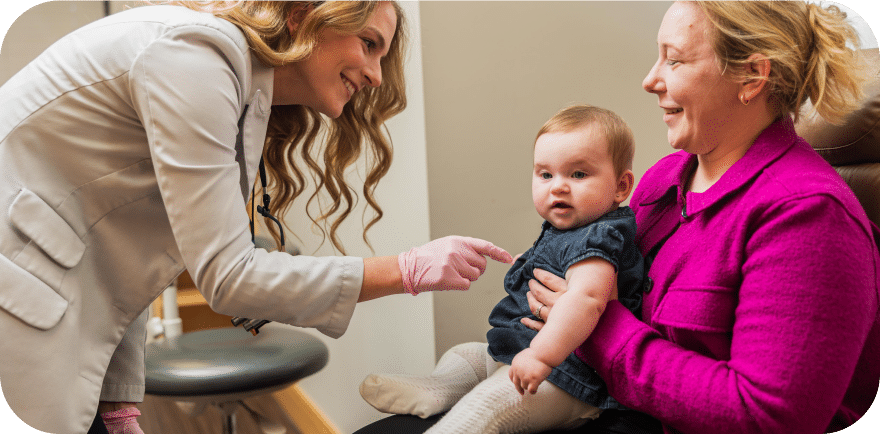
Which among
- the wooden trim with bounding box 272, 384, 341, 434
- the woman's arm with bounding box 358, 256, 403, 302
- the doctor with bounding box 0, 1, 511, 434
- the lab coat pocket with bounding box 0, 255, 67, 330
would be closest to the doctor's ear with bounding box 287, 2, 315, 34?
the doctor with bounding box 0, 1, 511, 434

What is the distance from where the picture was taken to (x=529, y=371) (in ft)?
3.00

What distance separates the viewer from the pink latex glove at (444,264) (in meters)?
1.01

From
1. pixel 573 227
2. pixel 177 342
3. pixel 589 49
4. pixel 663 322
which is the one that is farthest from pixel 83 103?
pixel 589 49

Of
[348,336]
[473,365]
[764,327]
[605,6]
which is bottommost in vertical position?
[348,336]

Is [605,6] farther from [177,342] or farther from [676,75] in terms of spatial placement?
[177,342]

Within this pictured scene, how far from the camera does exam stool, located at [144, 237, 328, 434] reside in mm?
1633

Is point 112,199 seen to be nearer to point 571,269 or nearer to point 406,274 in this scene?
point 406,274

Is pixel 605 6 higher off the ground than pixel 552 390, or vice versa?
pixel 605 6

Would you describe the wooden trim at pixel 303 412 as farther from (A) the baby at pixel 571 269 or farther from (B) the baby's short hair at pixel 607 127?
(B) the baby's short hair at pixel 607 127

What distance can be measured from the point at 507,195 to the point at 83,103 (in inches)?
41.4

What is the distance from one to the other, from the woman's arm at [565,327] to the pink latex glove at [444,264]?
16cm

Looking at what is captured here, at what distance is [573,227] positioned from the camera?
1080 mm

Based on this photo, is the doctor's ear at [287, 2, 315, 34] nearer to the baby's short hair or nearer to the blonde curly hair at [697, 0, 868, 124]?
the baby's short hair

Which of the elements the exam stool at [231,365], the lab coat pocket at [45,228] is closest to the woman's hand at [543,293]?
the lab coat pocket at [45,228]
